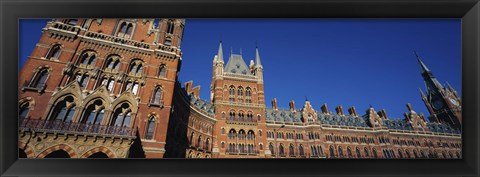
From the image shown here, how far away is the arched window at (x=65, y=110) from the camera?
9762 millimetres

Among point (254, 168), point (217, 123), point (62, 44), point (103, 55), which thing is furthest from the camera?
point (217, 123)

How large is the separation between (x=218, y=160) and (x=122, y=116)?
8756 millimetres

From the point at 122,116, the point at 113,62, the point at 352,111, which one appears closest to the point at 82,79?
the point at 113,62

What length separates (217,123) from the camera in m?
23.2

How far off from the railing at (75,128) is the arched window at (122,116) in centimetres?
80

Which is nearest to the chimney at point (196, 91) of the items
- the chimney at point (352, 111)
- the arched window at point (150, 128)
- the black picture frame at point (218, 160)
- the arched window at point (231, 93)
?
the arched window at point (231, 93)

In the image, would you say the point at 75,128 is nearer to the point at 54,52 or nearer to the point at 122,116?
the point at 122,116

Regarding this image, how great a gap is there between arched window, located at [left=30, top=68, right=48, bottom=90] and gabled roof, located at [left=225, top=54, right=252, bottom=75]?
1936 centimetres

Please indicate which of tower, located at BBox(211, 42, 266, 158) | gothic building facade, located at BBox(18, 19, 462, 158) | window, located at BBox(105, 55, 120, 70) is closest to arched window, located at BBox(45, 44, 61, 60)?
gothic building facade, located at BBox(18, 19, 462, 158)

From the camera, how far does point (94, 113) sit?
10.5 metres

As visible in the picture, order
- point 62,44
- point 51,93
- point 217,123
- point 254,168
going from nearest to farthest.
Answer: point 254,168 < point 51,93 < point 62,44 < point 217,123
